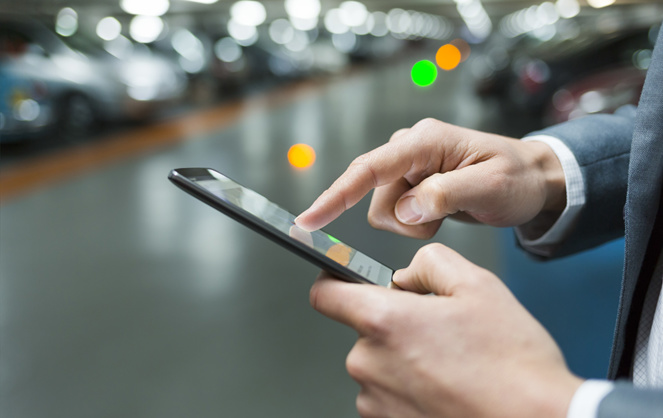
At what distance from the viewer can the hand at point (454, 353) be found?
0.52m

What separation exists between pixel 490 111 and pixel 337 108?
2.42 metres

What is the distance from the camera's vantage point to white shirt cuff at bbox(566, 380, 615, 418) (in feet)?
1.57

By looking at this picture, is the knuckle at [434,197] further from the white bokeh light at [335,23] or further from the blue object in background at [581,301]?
the white bokeh light at [335,23]

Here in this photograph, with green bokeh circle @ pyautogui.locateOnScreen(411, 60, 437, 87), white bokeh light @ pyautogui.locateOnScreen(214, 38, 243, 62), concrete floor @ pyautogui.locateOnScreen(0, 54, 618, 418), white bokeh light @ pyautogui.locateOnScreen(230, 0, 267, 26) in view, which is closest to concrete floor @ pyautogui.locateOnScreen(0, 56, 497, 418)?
concrete floor @ pyautogui.locateOnScreen(0, 54, 618, 418)

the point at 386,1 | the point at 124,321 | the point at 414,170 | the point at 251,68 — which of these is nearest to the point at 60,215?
the point at 124,321

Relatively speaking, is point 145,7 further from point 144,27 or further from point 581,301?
point 581,301

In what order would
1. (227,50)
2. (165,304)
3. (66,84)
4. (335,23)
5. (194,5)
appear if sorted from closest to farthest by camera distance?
(165,304) < (66,84) < (227,50) < (194,5) < (335,23)

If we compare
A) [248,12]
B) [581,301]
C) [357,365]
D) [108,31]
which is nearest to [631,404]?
[357,365]

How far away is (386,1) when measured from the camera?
78.9 ft

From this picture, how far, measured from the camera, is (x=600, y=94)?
12.5 ft

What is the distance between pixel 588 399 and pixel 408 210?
0.48 meters

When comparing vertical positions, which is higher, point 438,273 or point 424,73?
point 424,73

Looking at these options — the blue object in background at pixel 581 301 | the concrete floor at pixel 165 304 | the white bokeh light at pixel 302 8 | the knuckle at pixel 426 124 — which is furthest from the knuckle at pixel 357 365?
the white bokeh light at pixel 302 8

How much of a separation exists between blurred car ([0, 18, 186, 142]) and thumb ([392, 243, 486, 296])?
5.59 meters
